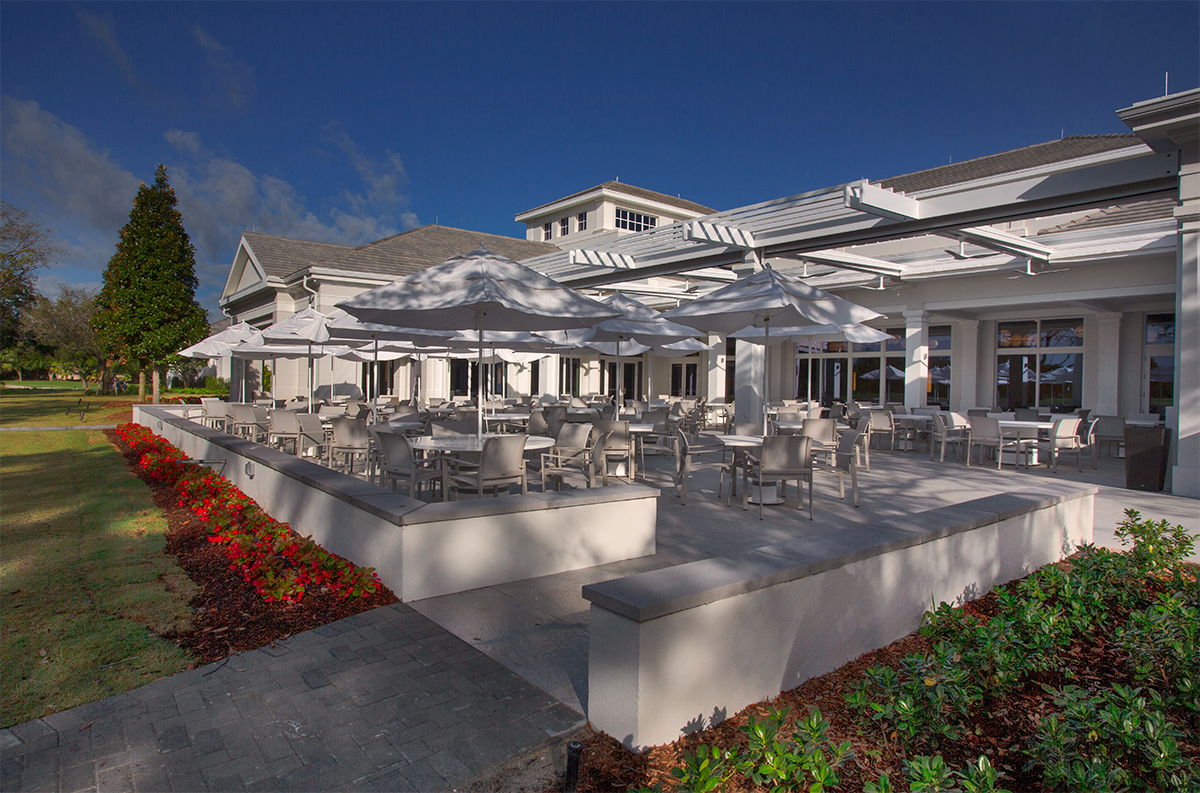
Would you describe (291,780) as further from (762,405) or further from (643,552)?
(762,405)

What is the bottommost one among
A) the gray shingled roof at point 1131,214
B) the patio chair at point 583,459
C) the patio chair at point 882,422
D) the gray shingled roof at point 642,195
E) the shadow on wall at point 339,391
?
the patio chair at point 583,459

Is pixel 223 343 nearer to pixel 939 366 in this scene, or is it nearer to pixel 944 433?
pixel 944 433

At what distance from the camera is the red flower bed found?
4.48 meters

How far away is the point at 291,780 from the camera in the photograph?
2.50 metres

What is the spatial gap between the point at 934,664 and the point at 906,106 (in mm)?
21509

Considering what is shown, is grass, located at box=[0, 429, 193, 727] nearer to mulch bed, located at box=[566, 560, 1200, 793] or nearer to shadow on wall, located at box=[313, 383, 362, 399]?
mulch bed, located at box=[566, 560, 1200, 793]

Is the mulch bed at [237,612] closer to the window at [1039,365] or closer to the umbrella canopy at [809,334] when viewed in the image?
the umbrella canopy at [809,334]

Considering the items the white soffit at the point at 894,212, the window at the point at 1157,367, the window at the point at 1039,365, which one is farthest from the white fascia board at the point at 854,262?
the window at the point at 1157,367

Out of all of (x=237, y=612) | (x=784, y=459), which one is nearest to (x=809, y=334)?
(x=784, y=459)

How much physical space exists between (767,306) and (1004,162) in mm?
16958

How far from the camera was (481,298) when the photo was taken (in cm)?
597

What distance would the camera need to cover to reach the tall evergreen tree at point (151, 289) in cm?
2355

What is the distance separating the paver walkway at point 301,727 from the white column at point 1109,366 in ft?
59.4

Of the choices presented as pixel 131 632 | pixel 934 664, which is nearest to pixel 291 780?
pixel 131 632
